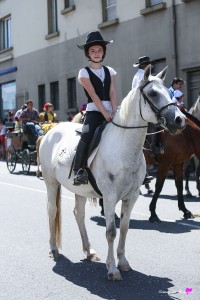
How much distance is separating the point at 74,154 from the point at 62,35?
21050 mm

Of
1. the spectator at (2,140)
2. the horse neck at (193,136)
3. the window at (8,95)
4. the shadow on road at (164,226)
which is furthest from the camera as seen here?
the window at (8,95)

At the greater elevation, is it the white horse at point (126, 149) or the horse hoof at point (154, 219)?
the white horse at point (126, 149)

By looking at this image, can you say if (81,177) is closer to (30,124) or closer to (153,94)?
(153,94)

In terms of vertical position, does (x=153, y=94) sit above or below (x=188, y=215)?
above

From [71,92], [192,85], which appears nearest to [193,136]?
[192,85]

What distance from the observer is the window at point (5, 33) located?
109ft

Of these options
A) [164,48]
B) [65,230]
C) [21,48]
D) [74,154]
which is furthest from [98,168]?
[21,48]

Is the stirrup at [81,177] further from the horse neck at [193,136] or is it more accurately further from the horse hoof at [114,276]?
the horse neck at [193,136]

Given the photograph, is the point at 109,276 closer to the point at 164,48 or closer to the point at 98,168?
the point at 98,168

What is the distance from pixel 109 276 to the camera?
18.9ft

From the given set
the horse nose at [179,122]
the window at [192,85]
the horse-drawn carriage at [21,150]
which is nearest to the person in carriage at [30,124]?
the horse-drawn carriage at [21,150]

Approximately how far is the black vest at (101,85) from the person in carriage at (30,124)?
11.4 meters

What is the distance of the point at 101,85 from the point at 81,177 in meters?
1.08

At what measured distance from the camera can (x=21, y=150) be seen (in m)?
19.0
